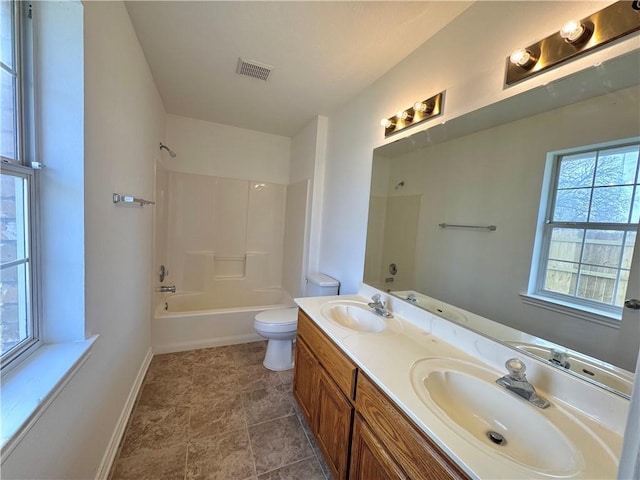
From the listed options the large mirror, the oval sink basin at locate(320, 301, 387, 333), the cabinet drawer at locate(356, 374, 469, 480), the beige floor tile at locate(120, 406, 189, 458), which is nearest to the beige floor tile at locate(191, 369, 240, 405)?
the beige floor tile at locate(120, 406, 189, 458)

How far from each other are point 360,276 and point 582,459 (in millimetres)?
1489

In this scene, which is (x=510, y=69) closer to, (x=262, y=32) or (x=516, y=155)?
(x=516, y=155)

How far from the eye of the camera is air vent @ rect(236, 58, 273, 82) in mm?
1833

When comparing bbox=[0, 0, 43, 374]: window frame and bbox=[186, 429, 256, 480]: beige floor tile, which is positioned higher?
bbox=[0, 0, 43, 374]: window frame

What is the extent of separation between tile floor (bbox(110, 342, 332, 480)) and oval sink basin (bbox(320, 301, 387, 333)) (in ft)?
2.45

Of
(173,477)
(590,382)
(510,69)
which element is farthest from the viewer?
(173,477)

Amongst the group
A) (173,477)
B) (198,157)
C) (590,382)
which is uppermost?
(198,157)

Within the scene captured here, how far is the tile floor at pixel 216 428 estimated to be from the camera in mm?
1359

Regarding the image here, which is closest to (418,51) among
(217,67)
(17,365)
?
(217,67)

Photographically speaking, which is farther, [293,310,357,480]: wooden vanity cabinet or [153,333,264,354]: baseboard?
[153,333,264,354]: baseboard

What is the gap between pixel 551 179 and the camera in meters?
0.97

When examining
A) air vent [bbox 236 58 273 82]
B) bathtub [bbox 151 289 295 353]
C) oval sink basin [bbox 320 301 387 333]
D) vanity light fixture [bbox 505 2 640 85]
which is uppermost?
air vent [bbox 236 58 273 82]

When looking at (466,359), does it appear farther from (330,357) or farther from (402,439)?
(330,357)

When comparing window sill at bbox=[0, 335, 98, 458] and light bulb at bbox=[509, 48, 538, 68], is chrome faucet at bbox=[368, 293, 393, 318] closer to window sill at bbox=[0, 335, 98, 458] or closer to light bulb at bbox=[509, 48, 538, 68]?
light bulb at bbox=[509, 48, 538, 68]
